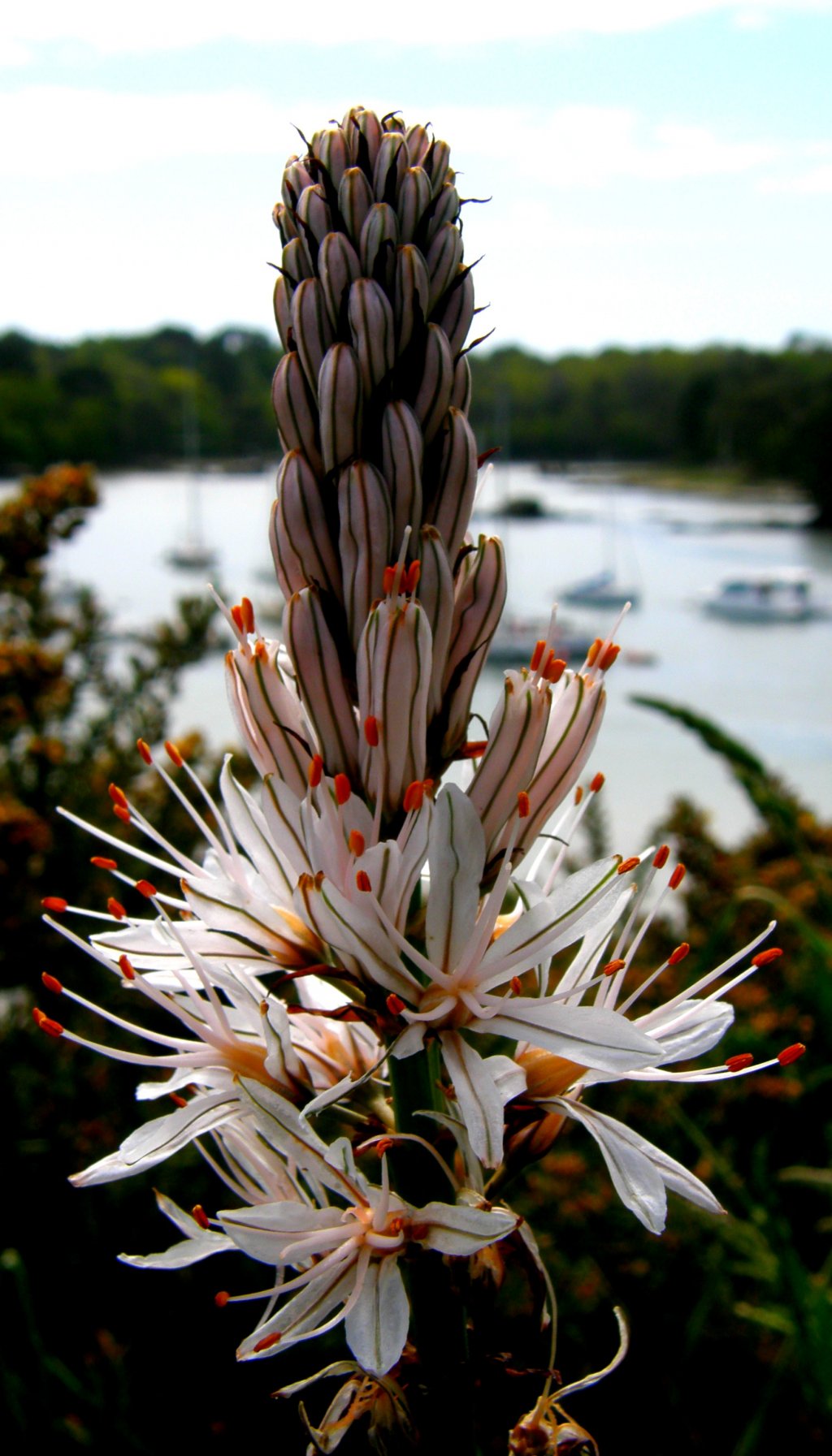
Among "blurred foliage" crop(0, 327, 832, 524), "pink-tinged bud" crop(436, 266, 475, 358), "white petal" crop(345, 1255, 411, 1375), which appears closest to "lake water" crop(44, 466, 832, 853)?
"blurred foliage" crop(0, 327, 832, 524)

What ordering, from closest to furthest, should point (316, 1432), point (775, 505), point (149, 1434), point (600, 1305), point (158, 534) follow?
point (316, 1432) < point (149, 1434) < point (600, 1305) < point (158, 534) < point (775, 505)

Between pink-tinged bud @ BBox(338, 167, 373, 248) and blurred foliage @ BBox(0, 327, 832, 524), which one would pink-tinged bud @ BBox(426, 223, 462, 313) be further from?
blurred foliage @ BBox(0, 327, 832, 524)

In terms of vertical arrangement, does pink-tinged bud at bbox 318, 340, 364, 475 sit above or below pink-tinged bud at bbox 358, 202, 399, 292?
below

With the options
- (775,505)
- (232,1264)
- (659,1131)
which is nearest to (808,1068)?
(659,1131)

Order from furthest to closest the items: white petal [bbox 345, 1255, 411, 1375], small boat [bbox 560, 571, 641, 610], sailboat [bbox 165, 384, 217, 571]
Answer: sailboat [bbox 165, 384, 217, 571] < small boat [bbox 560, 571, 641, 610] < white petal [bbox 345, 1255, 411, 1375]

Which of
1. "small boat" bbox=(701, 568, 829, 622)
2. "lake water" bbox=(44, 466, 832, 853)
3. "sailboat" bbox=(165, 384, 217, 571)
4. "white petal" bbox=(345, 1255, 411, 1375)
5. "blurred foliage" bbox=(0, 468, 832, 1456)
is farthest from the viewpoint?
"sailboat" bbox=(165, 384, 217, 571)

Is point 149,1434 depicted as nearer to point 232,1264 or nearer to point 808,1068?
point 232,1264

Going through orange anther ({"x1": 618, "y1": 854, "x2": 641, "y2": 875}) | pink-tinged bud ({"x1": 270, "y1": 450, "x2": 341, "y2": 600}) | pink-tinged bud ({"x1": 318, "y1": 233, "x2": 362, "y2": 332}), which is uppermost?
pink-tinged bud ({"x1": 318, "y1": 233, "x2": 362, "y2": 332})

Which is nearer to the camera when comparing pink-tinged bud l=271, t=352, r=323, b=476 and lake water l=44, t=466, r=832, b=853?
pink-tinged bud l=271, t=352, r=323, b=476
